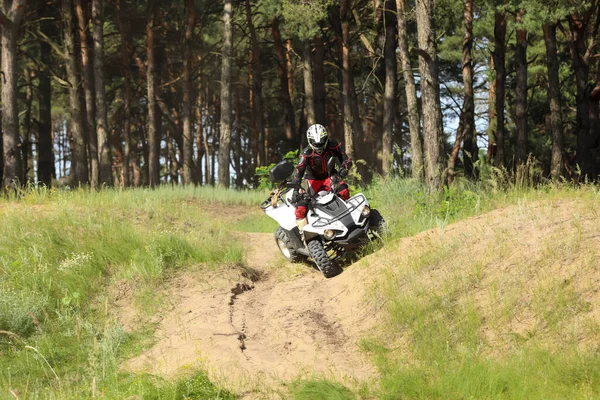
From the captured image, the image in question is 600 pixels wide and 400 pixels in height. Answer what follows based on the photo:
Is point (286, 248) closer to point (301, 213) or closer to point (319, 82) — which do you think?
point (301, 213)

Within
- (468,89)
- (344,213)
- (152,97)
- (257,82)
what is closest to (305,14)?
(468,89)

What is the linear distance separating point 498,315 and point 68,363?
4.36m

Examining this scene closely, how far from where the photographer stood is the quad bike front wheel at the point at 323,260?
31.3 ft

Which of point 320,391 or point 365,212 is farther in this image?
point 365,212

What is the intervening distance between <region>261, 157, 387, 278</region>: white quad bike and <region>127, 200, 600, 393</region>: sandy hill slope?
0.38 metres

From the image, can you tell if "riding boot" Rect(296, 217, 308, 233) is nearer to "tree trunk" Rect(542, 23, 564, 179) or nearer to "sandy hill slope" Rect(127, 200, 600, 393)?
"sandy hill slope" Rect(127, 200, 600, 393)

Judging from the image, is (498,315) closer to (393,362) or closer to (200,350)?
(393,362)

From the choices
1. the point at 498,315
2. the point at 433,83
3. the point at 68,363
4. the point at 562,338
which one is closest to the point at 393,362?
the point at 498,315

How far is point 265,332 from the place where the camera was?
24.5ft

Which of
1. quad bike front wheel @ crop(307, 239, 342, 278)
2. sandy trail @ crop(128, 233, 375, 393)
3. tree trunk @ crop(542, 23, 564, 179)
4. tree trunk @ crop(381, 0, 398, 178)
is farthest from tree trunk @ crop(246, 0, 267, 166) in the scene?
sandy trail @ crop(128, 233, 375, 393)

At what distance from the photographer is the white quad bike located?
9.56m

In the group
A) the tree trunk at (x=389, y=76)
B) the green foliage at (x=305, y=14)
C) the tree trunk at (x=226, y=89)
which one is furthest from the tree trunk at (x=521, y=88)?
the tree trunk at (x=226, y=89)

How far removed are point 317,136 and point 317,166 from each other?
542 millimetres

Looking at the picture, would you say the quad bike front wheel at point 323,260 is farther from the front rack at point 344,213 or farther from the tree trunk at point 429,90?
the tree trunk at point 429,90
